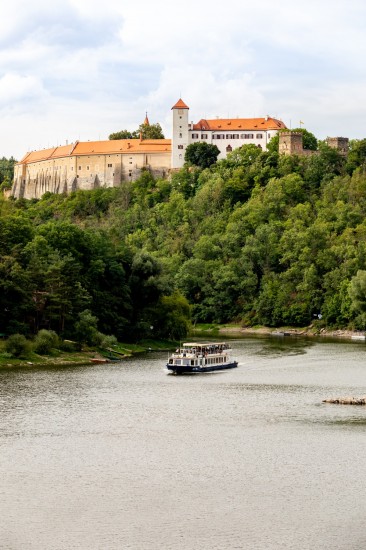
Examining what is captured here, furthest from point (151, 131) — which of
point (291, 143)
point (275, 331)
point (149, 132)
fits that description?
point (275, 331)

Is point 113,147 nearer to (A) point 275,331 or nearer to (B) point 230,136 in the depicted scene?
(B) point 230,136

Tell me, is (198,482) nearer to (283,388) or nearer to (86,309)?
(283,388)

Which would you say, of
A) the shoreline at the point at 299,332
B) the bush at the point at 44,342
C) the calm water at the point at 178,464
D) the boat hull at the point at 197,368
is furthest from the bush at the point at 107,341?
the shoreline at the point at 299,332

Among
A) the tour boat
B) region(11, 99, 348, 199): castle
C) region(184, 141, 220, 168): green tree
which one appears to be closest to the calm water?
the tour boat

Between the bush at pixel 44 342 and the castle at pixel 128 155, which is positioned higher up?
the castle at pixel 128 155

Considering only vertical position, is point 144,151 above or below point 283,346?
above

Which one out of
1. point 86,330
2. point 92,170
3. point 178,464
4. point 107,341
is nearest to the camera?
point 178,464

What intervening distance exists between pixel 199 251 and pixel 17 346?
66.1 m

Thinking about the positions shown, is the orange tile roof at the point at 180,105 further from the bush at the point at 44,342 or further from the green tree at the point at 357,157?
the bush at the point at 44,342

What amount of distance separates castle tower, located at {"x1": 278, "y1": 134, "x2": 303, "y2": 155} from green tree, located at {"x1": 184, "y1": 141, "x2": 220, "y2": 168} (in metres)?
11.0

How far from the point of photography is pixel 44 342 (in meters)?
67.5

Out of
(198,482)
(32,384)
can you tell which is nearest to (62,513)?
(198,482)

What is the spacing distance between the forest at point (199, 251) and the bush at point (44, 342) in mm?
1399

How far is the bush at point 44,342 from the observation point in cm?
6731
